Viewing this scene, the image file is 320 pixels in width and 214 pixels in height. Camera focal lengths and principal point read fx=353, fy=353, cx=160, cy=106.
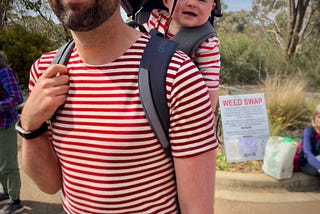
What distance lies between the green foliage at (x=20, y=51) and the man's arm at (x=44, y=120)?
8153mm

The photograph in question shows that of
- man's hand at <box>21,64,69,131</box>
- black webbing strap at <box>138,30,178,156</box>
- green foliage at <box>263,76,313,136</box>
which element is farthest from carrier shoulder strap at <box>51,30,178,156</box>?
green foliage at <box>263,76,313,136</box>

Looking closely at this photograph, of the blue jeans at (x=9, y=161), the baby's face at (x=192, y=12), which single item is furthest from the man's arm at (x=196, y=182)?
the blue jeans at (x=9, y=161)

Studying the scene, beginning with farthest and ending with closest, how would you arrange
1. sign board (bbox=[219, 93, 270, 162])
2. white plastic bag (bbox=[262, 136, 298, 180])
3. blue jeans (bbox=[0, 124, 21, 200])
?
sign board (bbox=[219, 93, 270, 162]) < white plastic bag (bbox=[262, 136, 298, 180]) < blue jeans (bbox=[0, 124, 21, 200])

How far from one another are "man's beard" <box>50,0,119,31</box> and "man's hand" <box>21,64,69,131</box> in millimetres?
154

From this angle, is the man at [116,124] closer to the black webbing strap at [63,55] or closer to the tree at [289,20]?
the black webbing strap at [63,55]

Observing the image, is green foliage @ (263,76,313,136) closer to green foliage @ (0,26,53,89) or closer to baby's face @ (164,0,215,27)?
baby's face @ (164,0,215,27)

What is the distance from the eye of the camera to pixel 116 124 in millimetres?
1043

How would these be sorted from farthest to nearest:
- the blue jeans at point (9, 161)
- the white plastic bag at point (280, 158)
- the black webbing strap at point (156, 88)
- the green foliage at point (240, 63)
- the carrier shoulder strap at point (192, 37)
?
the green foliage at point (240, 63) → the white plastic bag at point (280, 158) → the blue jeans at point (9, 161) → the carrier shoulder strap at point (192, 37) → the black webbing strap at point (156, 88)

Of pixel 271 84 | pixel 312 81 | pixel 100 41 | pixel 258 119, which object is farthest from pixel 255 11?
pixel 100 41

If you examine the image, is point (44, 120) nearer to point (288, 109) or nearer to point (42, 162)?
point (42, 162)

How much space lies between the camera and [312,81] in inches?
347

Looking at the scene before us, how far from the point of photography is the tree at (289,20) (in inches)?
483

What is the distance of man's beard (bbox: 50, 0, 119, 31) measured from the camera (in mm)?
1041

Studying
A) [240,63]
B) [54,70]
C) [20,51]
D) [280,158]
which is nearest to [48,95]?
[54,70]
